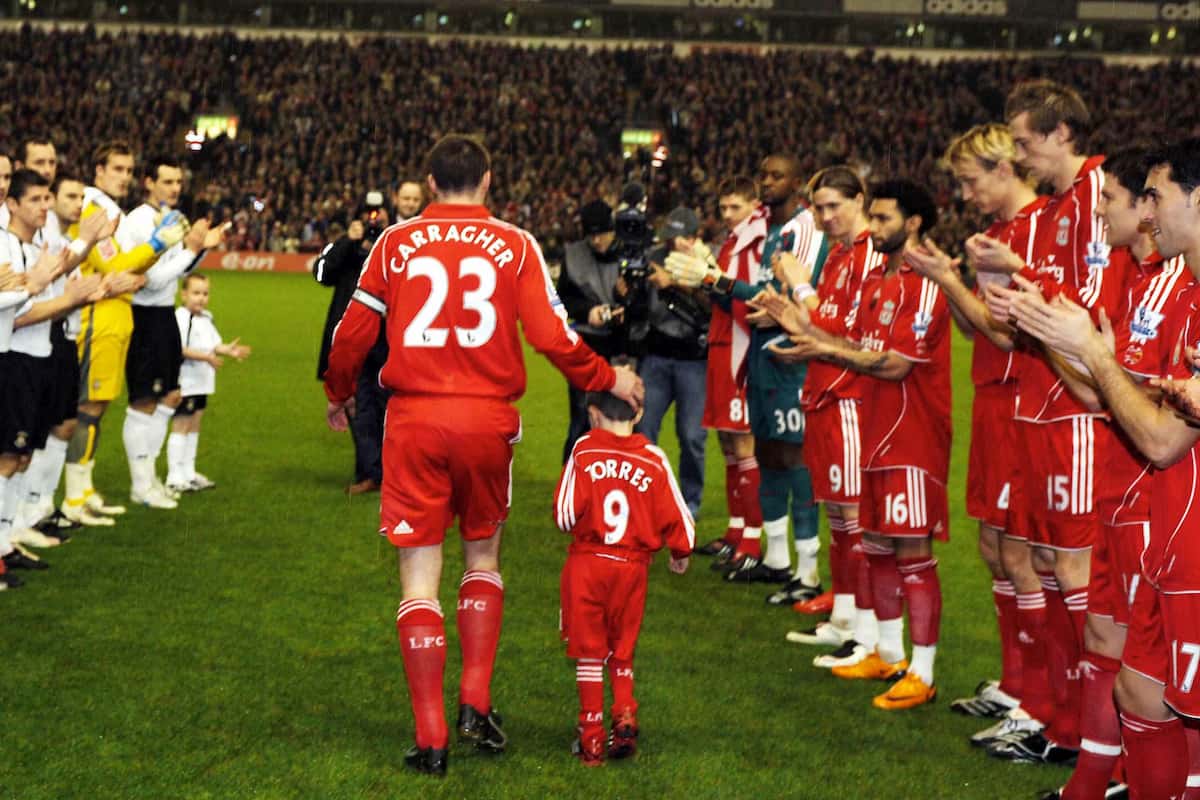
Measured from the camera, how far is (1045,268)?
5398mm

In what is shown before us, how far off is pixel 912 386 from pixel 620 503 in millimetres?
1703

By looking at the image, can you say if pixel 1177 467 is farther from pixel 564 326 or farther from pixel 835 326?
pixel 835 326

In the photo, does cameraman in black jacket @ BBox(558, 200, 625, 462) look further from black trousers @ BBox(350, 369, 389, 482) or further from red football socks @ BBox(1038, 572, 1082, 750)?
red football socks @ BBox(1038, 572, 1082, 750)

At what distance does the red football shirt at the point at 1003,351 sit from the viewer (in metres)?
5.56

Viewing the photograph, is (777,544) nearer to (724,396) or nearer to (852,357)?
(724,396)

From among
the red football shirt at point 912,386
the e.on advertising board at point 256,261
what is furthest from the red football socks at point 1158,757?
the e.on advertising board at point 256,261

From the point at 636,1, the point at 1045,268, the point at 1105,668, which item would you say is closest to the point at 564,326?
the point at 1045,268

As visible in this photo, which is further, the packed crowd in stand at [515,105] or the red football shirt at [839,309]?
the packed crowd in stand at [515,105]

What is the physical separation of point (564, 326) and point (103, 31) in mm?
46412

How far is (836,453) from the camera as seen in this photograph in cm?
714

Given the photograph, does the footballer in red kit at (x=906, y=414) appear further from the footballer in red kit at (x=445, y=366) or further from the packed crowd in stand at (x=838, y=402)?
the footballer in red kit at (x=445, y=366)

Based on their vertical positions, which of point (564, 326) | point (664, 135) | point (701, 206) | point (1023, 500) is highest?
point (664, 135)

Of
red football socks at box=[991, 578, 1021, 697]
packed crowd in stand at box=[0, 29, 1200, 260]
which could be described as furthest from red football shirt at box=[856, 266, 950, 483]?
packed crowd in stand at box=[0, 29, 1200, 260]

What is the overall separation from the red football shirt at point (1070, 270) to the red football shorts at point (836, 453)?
1764 millimetres
